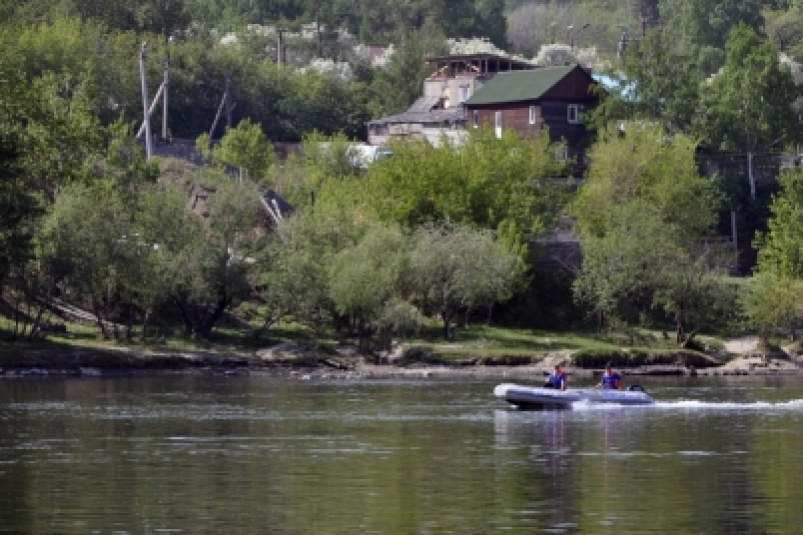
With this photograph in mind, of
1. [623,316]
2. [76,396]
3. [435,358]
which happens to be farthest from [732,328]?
[76,396]

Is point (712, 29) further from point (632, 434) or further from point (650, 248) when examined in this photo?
point (632, 434)

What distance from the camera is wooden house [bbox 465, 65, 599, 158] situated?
12594cm

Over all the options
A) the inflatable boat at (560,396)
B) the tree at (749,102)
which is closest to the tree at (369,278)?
the inflatable boat at (560,396)

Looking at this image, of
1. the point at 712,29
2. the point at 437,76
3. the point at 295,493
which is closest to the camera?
the point at 295,493

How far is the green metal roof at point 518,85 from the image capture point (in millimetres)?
126750

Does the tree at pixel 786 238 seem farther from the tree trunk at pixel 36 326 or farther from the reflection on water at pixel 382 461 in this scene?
the tree trunk at pixel 36 326

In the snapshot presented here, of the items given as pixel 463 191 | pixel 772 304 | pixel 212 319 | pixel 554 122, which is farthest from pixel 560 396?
pixel 554 122

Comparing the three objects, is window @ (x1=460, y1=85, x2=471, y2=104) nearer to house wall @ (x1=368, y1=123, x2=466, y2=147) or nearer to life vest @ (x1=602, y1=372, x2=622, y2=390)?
house wall @ (x1=368, y1=123, x2=466, y2=147)

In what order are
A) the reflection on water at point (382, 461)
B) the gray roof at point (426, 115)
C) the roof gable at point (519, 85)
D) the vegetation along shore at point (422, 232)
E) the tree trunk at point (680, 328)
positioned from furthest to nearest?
the gray roof at point (426, 115) < the roof gable at point (519, 85) < the tree trunk at point (680, 328) < the vegetation along shore at point (422, 232) < the reflection on water at point (382, 461)

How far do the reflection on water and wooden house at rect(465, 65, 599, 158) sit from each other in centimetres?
5027

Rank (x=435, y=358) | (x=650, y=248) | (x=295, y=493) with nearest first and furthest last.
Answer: (x=295, y=493), (x=435, y=358), (x=650, y=248)

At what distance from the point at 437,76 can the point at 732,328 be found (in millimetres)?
56814

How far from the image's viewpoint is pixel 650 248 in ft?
322

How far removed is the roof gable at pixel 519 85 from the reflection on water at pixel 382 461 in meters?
51.6
